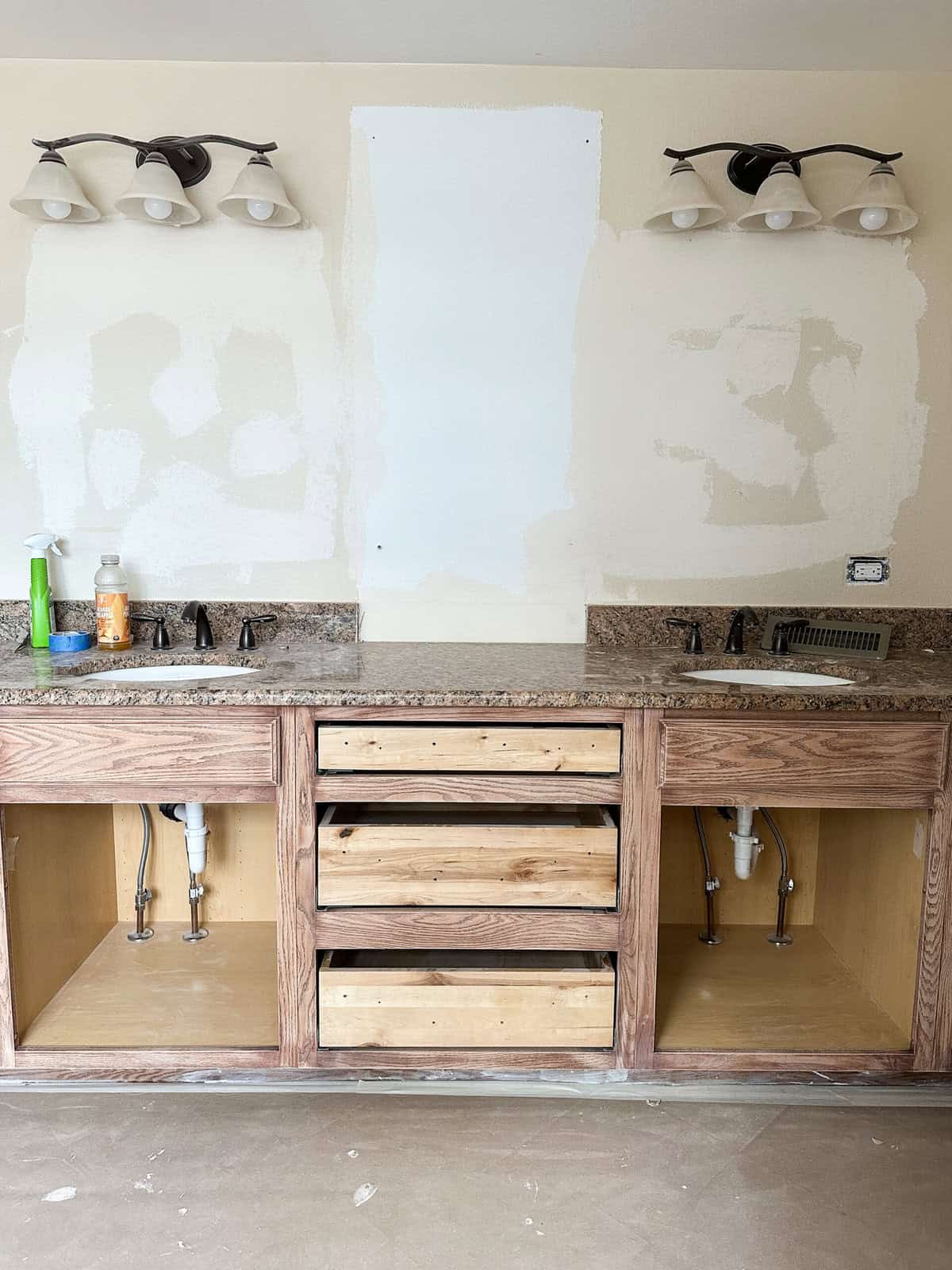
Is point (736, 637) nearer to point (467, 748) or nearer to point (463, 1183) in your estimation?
point (467, 748)

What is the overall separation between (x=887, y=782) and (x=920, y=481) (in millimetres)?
1014

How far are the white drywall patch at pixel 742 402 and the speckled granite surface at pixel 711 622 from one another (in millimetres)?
66

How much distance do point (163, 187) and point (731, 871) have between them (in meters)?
2.34

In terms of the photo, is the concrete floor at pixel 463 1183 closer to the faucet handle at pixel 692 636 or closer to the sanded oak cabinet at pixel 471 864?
the sanded oak cabinet at pixel 471 864

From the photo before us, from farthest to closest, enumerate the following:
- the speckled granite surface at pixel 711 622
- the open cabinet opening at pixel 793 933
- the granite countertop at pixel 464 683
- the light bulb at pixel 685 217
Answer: the speckled granite surface at pixel 711 622 → the light bulb at pixel 685 217 → the open cabinet opening at pixel 793 933 → the granite countertop at pixel 464 683

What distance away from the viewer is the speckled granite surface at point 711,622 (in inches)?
100

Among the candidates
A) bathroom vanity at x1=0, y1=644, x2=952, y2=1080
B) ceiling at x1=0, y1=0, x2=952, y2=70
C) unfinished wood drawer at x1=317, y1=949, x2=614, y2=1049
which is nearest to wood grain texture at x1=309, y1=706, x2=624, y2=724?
bathroom vanity at x1=0, y1=644, x2=952, y2=1080

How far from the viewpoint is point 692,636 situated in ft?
7.95

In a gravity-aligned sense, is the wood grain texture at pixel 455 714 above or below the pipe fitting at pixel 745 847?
above

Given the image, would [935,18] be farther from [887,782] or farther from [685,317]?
[887,782]

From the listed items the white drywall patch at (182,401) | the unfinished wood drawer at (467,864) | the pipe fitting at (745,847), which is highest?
the white drywall patch at (182,401)

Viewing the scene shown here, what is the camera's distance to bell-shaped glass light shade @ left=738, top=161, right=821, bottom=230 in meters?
2.23

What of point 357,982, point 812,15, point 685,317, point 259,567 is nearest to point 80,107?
point 259,567

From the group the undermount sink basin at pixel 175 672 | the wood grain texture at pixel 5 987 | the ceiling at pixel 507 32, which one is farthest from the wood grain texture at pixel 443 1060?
the ceiling at pixel 507 32
